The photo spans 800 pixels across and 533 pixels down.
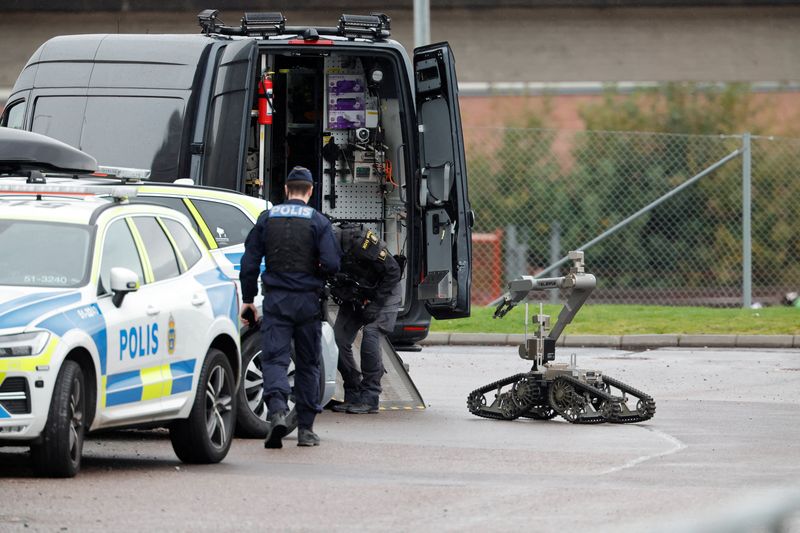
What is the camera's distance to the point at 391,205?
1599 centimetres

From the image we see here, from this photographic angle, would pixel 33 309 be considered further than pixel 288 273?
No

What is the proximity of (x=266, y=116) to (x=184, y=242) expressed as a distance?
4833 mm

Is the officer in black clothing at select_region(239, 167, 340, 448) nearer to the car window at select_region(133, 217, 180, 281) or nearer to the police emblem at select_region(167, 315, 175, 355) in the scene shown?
the car window at select_region(133, 217, 180, 281)

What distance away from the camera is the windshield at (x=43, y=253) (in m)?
9.56

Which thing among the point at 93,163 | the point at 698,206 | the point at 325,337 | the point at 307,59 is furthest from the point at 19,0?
the point at 325,337

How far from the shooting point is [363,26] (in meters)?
14.9

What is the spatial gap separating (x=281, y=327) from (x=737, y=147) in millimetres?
15351

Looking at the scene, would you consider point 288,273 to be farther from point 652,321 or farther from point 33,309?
point 652,321

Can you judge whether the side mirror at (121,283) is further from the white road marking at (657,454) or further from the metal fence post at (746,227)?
the metal fence post at (746,227)

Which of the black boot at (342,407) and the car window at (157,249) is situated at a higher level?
the car window at (157,249)

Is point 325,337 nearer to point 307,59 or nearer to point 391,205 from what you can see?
point 391,205

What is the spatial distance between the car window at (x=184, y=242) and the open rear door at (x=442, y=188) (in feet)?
12.7

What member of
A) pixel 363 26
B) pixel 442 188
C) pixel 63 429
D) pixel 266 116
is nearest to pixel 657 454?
pixel 63 429

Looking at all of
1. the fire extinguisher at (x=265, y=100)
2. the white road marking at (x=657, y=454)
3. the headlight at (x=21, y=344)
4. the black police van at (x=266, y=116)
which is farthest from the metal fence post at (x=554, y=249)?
the headlight at (x=21, y=344)
